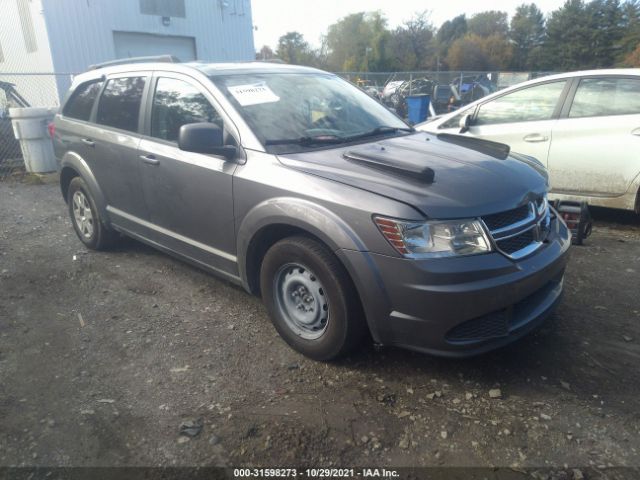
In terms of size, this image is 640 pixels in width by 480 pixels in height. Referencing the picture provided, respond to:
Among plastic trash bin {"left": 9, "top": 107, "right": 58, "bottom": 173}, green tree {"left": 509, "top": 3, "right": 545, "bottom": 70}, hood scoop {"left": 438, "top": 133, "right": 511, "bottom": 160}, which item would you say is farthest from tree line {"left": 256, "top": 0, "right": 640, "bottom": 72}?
hood scoop {"left": 438, "top": 133, "right": 511, "bottom": 160}

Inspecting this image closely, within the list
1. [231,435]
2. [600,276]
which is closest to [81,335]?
[231,435]

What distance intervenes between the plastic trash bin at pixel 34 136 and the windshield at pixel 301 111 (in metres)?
7.48

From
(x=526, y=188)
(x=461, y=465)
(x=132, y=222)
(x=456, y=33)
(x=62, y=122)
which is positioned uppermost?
(x=456, y=33)

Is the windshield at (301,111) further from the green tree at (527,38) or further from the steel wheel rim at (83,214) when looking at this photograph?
the green tree at (527,38)

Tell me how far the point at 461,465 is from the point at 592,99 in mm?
4638

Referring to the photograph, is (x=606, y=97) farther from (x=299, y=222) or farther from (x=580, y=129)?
(x=299, y=222)

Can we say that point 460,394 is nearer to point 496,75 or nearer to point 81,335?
point 81,335

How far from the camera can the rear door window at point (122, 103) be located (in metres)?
4.05

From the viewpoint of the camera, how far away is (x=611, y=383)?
108 inches

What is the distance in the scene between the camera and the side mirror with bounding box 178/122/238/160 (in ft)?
9.86

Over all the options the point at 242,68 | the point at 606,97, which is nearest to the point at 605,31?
the point at 606,97

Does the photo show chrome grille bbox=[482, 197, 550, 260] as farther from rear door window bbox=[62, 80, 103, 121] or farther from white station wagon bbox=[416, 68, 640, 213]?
rear door window bbox=[62, 80, 103, 121]

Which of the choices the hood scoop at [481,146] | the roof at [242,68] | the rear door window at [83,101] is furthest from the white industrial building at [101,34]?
the hood scoop at [481,146]

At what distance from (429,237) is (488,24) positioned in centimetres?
9593
